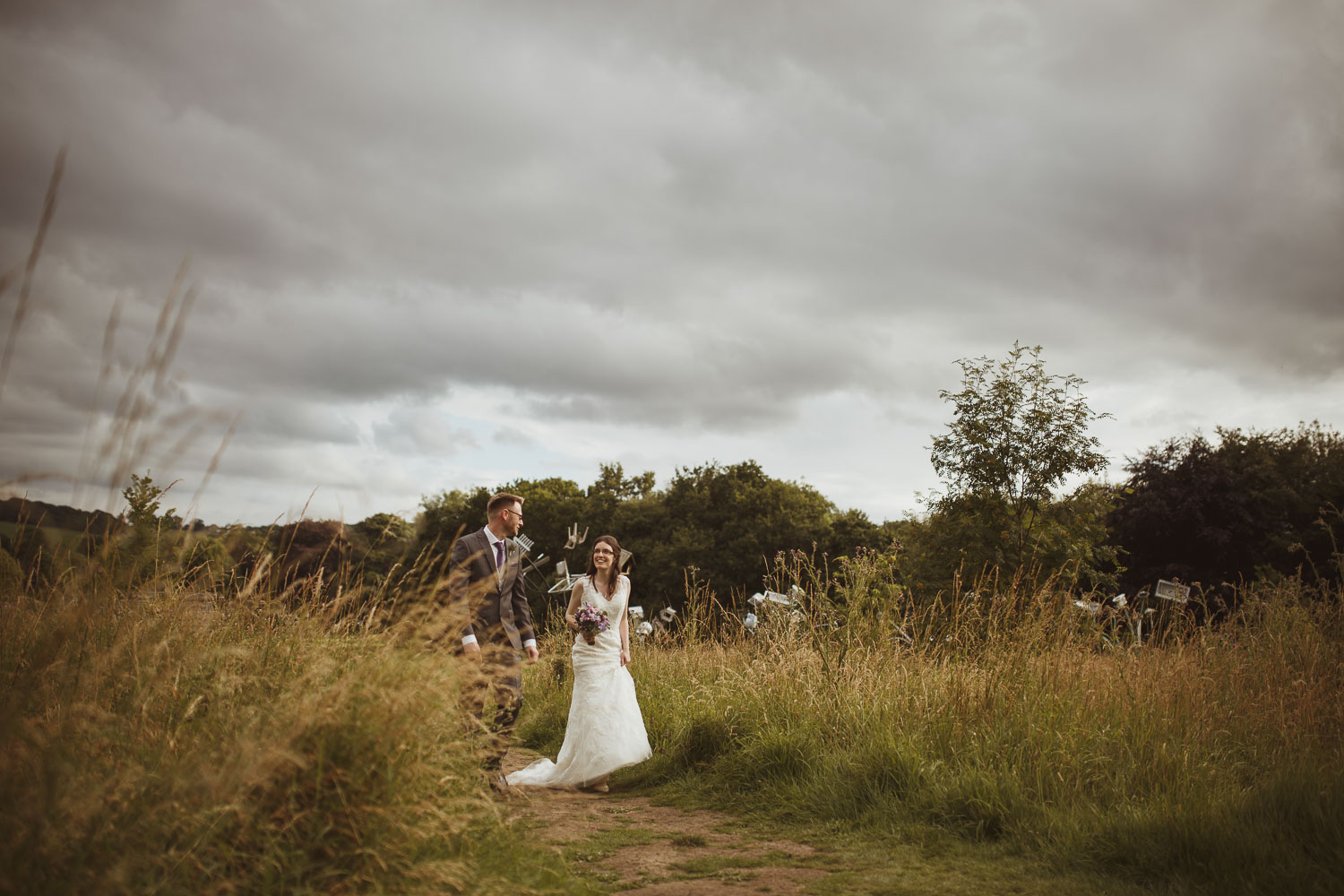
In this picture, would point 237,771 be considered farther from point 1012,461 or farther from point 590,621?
point 1012,461

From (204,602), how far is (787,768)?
403cm

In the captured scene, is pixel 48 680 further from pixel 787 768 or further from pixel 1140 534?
pixel 1140 534

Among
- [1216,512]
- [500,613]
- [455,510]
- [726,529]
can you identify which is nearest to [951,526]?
[500,613]

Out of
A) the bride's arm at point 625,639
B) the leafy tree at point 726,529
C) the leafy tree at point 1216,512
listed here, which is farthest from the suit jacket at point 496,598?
the leafy tree at point 726,529

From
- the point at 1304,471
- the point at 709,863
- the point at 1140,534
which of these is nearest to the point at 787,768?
the point at 709,863

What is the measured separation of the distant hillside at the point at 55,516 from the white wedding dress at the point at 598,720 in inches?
144

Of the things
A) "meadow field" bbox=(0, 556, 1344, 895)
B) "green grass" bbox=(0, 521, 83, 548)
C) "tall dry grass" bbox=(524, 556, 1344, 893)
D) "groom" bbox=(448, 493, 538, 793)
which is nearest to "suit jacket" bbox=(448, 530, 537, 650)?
"groom" bbox=(448, 493, 538, 793)

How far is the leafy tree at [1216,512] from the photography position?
20.9 meters

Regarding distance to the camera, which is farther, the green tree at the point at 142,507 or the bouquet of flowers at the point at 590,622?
the bouquet of flowers at the point at 590,622

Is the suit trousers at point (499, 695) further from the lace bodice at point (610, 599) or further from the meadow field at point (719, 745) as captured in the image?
the lace bodice at point (610, 599)

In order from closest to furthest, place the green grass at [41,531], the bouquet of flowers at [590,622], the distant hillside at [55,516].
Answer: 1. the distant hillside at [55,516]
2. the green grass at [41,531]
3. the bouquet of flowers at [590,622]

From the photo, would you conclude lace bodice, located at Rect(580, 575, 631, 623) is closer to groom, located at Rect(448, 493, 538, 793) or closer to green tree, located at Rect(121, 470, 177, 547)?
groom, located at Rect(448, 493, 538, 793)

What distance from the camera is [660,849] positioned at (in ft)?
14.6

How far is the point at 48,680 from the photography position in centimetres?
301
